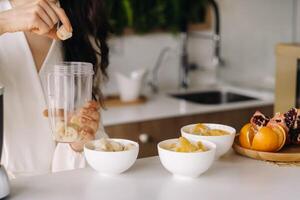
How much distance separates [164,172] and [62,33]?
0.43 m

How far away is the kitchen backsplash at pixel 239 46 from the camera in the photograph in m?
3.69

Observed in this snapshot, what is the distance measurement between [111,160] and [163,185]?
0.14 metres

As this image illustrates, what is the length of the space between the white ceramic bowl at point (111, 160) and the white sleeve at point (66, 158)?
350mm

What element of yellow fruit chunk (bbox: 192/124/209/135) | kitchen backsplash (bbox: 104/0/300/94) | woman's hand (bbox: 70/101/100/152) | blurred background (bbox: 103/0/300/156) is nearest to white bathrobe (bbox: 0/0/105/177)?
woman's hand (bbox: 70/101/100/152)

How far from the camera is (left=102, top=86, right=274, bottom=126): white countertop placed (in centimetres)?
297

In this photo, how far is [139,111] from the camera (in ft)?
10.2

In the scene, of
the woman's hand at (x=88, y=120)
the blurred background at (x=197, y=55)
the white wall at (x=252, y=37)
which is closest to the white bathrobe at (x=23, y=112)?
the woman's hand at (x=88, y=120)

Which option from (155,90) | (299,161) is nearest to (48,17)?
(299,161)

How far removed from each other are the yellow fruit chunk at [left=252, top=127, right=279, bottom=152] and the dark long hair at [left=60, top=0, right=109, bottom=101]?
2.07 ft

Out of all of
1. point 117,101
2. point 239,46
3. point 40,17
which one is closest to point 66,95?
point 40,17

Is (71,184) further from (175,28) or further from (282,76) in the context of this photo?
(175,28)

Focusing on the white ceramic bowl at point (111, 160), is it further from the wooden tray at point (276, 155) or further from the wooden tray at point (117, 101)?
the wooden tray at point (117, 101)

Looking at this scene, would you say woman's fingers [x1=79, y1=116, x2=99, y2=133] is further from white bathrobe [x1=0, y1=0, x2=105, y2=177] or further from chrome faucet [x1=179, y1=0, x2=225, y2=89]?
chrome faucet [x1=179, y1=0, x2=225, y2=89]

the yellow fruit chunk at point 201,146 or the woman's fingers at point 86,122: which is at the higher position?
the woman's fingers at point 86,122
